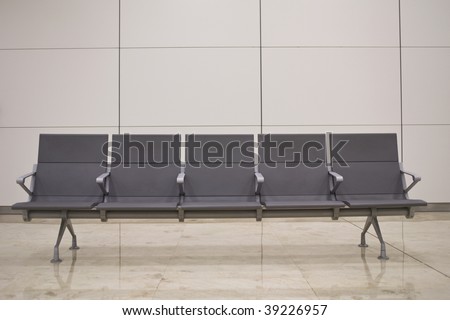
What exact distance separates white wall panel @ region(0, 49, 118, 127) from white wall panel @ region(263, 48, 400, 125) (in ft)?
7.51

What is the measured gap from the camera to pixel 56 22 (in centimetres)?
546

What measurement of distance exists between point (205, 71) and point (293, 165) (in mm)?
2425

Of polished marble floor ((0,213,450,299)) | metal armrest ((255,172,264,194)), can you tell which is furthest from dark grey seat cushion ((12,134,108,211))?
metal armrest ((255,172,264,194))

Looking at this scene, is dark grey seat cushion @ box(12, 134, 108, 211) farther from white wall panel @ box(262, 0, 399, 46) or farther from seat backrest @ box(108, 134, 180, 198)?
white wall panel @ box(262, 0, 399, 46)

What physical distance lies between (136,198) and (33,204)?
861 millimetres

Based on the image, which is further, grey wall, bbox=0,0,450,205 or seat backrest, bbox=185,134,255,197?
grey wall, bbox=0,0,450,205

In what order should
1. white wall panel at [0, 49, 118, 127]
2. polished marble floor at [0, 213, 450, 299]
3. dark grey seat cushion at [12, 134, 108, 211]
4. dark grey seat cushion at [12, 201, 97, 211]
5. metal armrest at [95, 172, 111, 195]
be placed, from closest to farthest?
polished marble floor at [0, 213, 450, 299] → dark grey seat cushion at [12, 201, 97, 211] → metal armrest at [95, 172, 111, 195] → dark grey seat cushion at [12, 134, 108, 211] → white wall panel at [0, 49, 118, 127]

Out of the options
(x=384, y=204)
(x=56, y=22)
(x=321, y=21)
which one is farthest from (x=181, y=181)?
(x=56, y=22)

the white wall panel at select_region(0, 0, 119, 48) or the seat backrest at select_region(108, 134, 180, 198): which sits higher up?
the white wall panel at select_region(0, 0, 119, 48)

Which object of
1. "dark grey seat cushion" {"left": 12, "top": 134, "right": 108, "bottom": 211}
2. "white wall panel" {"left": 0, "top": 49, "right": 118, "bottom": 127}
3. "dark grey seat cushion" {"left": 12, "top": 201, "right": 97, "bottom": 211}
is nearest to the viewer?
"dark grey seat cushion" {"left": 12, "top": 201, "right": 97, "bottom": 211}

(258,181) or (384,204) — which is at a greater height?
(258,181)

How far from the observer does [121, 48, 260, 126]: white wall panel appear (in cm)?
544

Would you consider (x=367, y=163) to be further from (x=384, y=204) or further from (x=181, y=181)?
(x=181, y=181)

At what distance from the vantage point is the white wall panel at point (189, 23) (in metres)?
5.46
